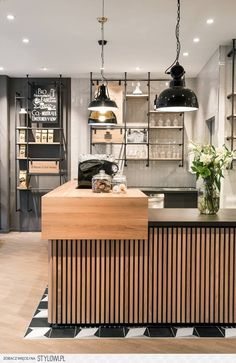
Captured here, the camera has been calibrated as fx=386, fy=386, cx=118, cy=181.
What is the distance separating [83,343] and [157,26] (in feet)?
12.2

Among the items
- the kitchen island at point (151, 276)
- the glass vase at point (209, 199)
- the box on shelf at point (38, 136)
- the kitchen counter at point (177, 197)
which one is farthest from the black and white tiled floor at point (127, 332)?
the box on shelf at point (38, 136)

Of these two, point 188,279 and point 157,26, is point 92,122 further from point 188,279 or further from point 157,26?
point 188,279

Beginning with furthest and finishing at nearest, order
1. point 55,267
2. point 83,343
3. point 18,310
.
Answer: point 18,310 → point 55,267 → point 83,343

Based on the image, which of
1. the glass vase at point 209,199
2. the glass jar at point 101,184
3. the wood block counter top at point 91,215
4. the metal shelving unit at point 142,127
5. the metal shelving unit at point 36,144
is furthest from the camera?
the metal shelving unit at point 36,144

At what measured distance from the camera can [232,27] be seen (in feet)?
15.7

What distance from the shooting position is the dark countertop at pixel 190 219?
3.22 m

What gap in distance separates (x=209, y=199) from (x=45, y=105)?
15.8 ft

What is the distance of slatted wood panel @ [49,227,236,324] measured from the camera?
10.6 feet

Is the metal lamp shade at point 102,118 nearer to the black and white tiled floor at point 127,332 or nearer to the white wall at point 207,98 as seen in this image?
the white wall at point 207,98

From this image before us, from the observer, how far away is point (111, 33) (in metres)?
5.04

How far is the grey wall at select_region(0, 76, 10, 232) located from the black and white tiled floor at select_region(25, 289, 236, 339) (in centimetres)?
459

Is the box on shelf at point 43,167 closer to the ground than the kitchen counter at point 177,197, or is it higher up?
Answer: higher up

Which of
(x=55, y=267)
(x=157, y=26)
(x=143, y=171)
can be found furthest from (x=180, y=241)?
(x=143, y=171)

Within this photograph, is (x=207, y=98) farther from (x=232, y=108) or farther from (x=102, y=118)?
(x=102, y=118)
